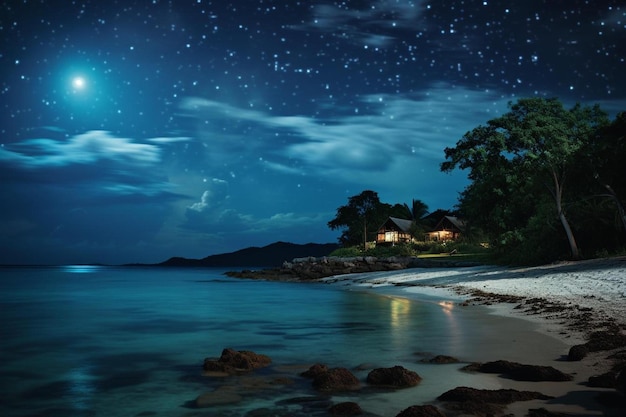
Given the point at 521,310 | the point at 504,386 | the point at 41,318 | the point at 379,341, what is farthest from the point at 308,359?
the point at 41,318

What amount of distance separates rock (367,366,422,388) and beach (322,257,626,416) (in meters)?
1.28

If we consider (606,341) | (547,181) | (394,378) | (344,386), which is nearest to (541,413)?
(394,378)

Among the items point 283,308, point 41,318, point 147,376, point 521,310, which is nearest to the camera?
point 147,376

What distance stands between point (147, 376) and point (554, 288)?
17376mm

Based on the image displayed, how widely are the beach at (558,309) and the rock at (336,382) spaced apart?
6.98ft

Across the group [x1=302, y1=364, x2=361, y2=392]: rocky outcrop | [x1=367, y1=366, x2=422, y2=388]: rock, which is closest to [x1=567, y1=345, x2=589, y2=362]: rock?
[x1=367, y1=366, x2=422, y2=388]: rock

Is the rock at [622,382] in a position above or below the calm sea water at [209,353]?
above

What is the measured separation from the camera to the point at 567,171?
106 feet

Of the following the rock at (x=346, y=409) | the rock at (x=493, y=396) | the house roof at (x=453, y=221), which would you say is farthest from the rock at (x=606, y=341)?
the house roof at (x=453, y=221)

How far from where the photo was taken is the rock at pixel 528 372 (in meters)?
7.34

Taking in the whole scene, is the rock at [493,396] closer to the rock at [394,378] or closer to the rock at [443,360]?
the rock at [394,378]

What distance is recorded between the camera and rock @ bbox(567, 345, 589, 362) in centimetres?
877

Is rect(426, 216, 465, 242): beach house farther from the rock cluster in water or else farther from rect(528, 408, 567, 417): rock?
rect(528, 408, 567, 417): rock

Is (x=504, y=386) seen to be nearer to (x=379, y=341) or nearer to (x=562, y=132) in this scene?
(x=379, y=341)
